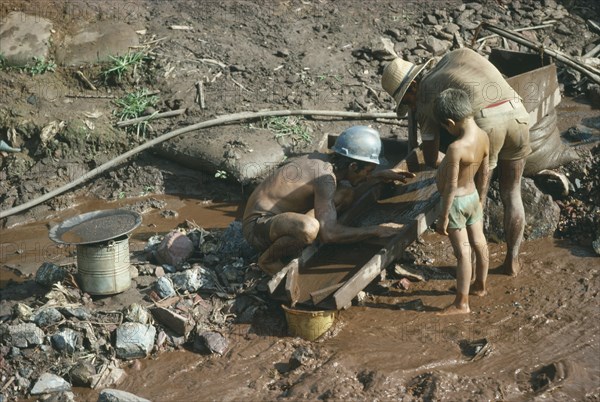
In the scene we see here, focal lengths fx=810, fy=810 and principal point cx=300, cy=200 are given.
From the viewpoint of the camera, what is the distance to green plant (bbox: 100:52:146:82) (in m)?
10.5

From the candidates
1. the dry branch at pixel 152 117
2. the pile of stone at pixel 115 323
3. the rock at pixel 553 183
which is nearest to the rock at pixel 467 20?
the rock at pixel 553 183

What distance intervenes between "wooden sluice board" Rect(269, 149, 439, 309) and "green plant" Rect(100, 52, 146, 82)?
449cm

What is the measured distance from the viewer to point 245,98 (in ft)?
33.9

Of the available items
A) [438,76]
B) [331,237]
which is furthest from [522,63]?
[331,237]

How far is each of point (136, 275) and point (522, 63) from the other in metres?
4.90

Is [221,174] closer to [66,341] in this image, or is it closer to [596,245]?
[66,341]

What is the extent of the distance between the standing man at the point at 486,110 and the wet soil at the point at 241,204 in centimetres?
61

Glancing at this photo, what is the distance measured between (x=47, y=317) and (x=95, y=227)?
0.86m

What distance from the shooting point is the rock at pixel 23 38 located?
10742mm

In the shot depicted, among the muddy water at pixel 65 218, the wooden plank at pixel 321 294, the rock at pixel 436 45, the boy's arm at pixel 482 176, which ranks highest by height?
the boy's arm at pixel 482 176

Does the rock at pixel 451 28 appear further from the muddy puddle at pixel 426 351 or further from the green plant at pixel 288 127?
the muddy puddle at pixel 426 351

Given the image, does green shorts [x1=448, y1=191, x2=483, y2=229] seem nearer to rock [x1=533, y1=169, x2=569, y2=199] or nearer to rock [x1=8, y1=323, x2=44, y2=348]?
rock [x1=533, y1=169, x2=569, y2=199]

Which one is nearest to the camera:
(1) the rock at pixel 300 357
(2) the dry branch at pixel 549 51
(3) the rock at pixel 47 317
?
(1) the rock at pixel 300 357

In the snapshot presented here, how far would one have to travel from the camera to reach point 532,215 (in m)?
8.08
